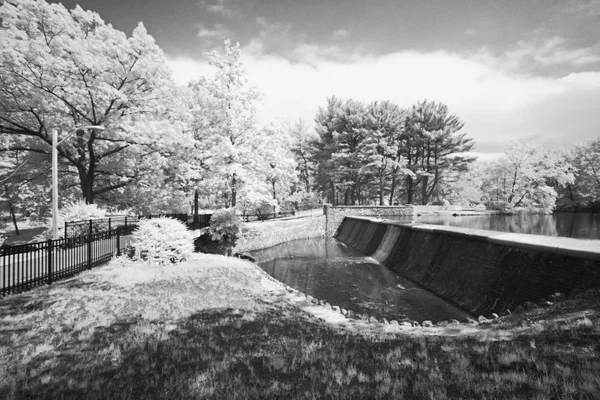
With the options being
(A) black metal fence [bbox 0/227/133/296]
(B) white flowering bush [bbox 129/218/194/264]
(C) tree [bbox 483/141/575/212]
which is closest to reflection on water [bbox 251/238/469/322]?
(B) white flowering bush [bbox 129/218/194/264]

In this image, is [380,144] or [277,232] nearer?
[277,232]

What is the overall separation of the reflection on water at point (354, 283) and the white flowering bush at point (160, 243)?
19.2ft

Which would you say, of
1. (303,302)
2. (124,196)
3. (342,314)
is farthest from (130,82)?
(342,314)

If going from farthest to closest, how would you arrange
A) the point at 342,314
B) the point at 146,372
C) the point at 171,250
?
the point at 171,250
the point at 342,314
the point at 146,372

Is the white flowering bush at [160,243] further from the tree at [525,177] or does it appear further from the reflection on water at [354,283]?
the tree at [525,177]

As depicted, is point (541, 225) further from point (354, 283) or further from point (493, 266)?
point (354, 283)

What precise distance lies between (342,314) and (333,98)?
49247mm

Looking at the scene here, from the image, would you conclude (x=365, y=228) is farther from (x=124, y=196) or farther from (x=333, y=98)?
(x=333, y=98)

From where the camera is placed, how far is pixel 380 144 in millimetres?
44938

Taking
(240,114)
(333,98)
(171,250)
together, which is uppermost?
(333,98)

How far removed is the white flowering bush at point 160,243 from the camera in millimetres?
13359

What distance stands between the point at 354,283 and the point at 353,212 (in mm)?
24638

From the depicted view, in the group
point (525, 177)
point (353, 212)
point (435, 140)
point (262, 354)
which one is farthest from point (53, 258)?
point (525, 177)

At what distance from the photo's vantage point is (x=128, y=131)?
60.8 feet
